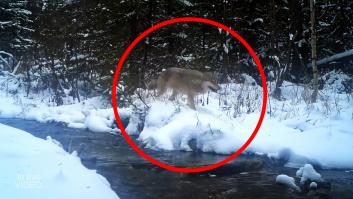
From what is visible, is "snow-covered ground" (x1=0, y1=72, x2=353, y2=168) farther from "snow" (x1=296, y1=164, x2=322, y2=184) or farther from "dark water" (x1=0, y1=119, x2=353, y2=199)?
"snow" (x1=296, y1=164, x2=322, y2=184)

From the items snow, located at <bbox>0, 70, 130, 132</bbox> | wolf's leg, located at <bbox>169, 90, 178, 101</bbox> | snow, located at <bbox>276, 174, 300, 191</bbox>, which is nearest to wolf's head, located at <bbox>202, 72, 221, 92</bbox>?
wolf's leg, located at <bbox>169, 90, 178, 101</bbox>

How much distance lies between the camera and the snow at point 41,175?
381cm

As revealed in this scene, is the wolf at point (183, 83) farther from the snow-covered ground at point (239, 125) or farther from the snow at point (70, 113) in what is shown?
the snow at point (70, 113)

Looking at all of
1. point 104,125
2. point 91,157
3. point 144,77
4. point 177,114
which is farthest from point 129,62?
point 91,157

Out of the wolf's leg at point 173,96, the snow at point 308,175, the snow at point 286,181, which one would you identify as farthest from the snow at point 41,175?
the wolf's leg at point 173,96

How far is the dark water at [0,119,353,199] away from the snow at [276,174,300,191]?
9 cm

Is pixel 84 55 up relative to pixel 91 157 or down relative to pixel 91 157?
up

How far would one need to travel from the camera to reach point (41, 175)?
4336mm

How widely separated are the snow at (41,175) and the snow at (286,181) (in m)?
2.43

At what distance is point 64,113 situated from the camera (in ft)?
37.1

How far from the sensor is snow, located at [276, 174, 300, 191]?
5277 mm

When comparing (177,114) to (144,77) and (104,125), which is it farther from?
(144,77)

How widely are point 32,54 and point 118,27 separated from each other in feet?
23.5

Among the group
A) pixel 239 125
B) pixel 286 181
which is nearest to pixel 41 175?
pixel 286 181
